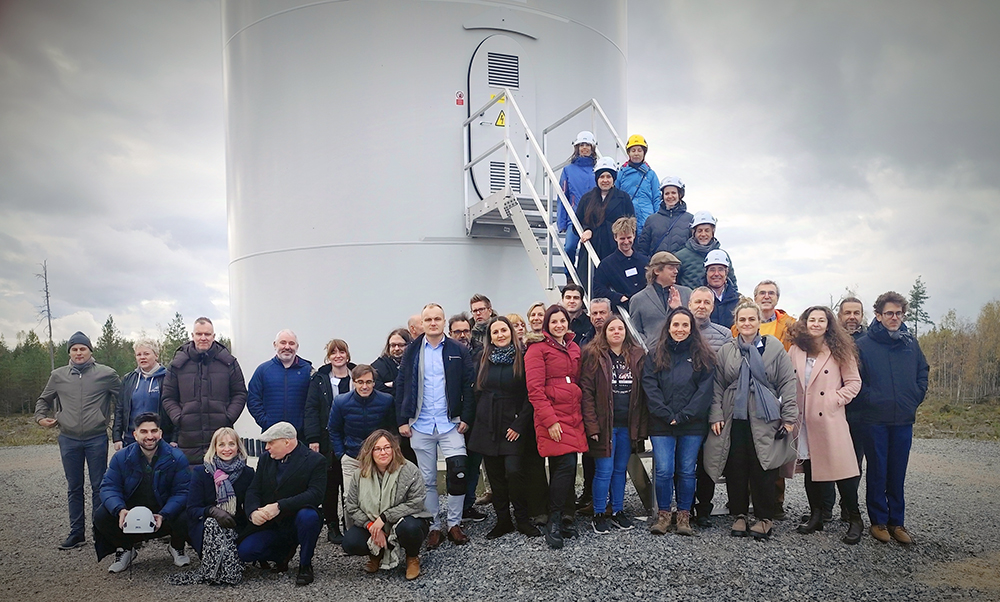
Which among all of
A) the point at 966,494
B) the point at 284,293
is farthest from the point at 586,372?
the point at 966,494

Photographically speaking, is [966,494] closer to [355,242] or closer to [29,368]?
[355,242]

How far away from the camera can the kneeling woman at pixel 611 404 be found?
18.4ft

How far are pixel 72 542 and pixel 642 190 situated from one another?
6065 mm

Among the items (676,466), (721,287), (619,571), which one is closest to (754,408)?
(676,466)

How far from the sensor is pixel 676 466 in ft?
18.9

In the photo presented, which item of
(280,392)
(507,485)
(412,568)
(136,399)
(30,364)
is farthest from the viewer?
(30,364)

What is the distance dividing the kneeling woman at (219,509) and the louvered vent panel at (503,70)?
17.6 ft

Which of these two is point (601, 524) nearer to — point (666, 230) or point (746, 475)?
point (746, 475)

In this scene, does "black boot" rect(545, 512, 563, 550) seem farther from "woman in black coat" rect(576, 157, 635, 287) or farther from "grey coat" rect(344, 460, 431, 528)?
"woman in black coat" rect(576, 157, 635, 287)

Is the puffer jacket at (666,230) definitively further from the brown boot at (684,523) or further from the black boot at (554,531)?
the black boot at (554,531)

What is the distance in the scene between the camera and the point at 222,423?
5953 millimetres

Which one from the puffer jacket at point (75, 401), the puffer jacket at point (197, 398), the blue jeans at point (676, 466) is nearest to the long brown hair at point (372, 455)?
the puffer jacket at point (197, 398)

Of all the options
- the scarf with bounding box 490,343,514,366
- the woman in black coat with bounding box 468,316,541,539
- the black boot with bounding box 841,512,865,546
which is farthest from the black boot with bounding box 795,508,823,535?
the scarf with bounding box 490,343,514,366

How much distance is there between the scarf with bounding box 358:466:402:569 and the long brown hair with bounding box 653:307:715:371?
2.15 metres
